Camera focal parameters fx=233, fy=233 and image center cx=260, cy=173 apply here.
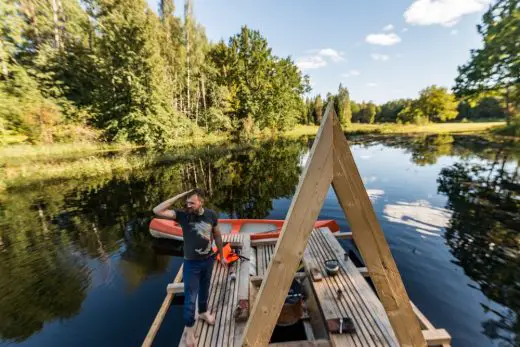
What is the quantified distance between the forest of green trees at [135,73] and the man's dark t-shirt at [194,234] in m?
25.2

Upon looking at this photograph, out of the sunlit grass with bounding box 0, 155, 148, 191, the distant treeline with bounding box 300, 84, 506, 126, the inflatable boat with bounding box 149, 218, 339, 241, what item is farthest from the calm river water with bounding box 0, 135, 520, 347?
the distant treeline with bounding box 300, 84, 506, 126

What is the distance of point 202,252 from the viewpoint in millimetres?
3639

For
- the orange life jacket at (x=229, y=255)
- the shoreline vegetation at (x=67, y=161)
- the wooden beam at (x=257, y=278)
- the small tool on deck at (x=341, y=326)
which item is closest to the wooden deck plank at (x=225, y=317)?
the wooden beam at (x=257, y=278)

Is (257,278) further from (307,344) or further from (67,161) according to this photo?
(67,161)

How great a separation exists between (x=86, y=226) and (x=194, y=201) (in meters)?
9.93

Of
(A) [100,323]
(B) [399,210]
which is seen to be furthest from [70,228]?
(B) [399,210]

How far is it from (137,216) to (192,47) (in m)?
34.0

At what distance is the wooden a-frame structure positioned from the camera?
1.99 m

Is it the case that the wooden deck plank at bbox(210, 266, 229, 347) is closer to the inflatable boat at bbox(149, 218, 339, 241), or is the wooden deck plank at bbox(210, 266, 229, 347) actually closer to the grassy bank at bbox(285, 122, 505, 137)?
the inflatable boat at bbox(149, 218, 339, 241)

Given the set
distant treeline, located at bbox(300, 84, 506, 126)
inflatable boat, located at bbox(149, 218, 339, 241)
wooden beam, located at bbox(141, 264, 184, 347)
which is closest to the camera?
wooden beam, located at bbox(141, 264, 184, 347)

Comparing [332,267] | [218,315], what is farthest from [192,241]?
[332,267]

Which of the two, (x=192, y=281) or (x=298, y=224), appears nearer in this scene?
(x=298, y=224)

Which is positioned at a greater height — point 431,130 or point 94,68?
point 94,68

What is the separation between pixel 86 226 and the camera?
1049 cm
